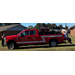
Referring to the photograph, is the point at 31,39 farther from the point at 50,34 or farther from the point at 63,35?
the point at 63,35

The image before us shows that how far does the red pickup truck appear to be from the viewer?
1153 cm

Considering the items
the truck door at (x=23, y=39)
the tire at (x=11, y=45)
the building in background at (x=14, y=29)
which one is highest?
the building in background at (x=14, y=29)

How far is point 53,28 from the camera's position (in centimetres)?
1233

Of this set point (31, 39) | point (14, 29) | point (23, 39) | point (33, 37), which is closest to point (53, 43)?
point (33, 37)

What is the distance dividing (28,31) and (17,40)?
4.66ft

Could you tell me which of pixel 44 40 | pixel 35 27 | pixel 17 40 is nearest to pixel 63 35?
pixel 44 40

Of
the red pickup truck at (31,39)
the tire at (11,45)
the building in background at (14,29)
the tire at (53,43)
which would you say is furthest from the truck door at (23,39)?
the tire at (53,43)

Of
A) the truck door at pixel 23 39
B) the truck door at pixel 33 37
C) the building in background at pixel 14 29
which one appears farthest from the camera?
the building in background at pixel 14 29

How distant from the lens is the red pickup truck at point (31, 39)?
11.5 meters

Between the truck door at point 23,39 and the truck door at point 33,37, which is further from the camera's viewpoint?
the truck door at point 33,37

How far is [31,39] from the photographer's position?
38.7 ft

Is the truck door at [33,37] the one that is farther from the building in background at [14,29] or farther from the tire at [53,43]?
the building in background at [14,29]

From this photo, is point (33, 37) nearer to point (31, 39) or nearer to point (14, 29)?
point (31, 39)

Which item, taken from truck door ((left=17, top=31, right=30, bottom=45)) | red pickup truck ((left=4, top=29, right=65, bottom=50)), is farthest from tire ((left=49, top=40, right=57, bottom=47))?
truck door ((left=17, top=31, right=30, bottom=45))
